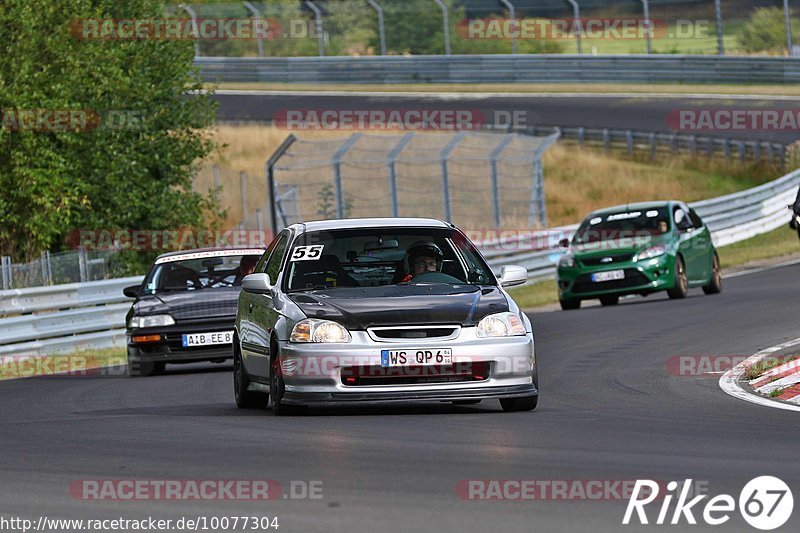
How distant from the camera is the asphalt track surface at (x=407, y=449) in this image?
7273mm

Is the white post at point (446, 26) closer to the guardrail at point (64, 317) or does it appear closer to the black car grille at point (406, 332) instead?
the guardrail at point (64, 317)

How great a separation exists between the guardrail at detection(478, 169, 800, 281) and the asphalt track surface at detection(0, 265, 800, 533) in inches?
545

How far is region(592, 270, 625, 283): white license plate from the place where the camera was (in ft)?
78.6

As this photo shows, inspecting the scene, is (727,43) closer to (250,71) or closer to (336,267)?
(250,71)

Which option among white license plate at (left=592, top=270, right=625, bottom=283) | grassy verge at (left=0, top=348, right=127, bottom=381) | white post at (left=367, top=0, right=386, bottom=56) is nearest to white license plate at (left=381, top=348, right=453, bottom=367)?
grassy verge at (left=0, top=348, right=127, bottom=381)

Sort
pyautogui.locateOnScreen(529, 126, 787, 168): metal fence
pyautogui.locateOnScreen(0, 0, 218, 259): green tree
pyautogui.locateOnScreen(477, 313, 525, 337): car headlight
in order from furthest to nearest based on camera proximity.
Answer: pyautogui.locateOnScreen(529, 126, 787, 168): metal fence
pyautogui.locateOnScreen(0, 0, 218, 259): green tree
pyautogui.locateOnScreen(477, 313, 525, 337): car headlight

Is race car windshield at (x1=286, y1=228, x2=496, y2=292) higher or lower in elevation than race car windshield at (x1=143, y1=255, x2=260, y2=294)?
higher

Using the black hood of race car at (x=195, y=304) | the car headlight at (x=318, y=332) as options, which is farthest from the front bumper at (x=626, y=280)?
the car headlight at (x=318, y=332)

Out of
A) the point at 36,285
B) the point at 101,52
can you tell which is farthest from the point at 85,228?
the point at 36,285

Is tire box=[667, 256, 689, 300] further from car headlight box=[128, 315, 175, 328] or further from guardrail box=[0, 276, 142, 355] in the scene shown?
car headlight box=[128, 315, 175, 328]

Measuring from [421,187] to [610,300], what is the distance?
15.3 metres

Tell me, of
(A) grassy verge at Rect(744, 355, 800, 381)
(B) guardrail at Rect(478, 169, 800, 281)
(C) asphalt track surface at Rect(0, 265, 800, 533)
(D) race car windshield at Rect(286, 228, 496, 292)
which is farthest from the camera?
(B) guardrail at Rect(478, 169, 800, 281)

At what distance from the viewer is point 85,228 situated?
29.4 m

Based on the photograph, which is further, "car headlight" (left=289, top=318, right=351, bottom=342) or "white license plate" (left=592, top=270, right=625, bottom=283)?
"white license plate" (left=592, top=270, right=625, bottom=283)
